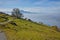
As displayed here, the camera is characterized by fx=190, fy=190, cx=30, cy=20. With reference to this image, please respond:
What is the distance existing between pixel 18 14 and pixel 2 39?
4118 inches

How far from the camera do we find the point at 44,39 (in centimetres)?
4284

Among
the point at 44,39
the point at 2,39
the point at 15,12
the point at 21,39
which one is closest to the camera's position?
the point at 2,39

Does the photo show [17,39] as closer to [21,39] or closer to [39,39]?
[21,39]

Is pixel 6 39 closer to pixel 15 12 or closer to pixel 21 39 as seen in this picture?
pixel 21 39

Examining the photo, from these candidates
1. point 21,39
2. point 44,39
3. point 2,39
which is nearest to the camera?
point 2,39

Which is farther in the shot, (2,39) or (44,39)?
(44,39)

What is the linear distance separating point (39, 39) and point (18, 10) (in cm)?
9910

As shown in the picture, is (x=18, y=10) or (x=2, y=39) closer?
(x=2, y=39)

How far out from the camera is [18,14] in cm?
14162

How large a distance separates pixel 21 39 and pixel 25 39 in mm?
1116

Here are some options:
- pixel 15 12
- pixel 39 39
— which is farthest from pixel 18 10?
pixel 39 39

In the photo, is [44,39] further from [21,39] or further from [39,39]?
[21,39]

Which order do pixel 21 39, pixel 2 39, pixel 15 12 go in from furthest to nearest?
pixel 15 12 → pixel 21 39 → pixel 2 39

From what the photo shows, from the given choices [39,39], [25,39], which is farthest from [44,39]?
[25,39]
